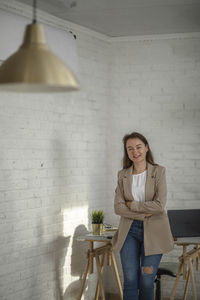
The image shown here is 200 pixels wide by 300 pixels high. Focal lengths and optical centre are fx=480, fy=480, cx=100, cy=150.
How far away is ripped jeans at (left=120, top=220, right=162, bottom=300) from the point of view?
401 centimetres

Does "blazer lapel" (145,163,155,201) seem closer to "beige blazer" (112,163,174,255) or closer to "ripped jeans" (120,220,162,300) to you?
"beige blazer" (112,163,174,255)

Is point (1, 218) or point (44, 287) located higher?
point (1, 218)

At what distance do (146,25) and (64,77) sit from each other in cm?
318

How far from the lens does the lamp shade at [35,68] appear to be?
2.08m

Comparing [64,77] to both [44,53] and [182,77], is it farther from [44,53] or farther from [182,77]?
[182,77]

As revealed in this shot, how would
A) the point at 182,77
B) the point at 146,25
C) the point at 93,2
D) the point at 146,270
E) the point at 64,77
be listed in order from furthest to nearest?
the point at 182,77 → the point at 146,25 → the point at 93,2 → the point at 146,270 → the point at 64,77

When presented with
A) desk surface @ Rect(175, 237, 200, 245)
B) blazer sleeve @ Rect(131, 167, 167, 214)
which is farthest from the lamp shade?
desk surface @ Rect(175, 237, 200, 245)

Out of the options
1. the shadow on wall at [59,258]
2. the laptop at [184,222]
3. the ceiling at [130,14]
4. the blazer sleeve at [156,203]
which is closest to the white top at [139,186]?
the blazer sleeve at [156,203]

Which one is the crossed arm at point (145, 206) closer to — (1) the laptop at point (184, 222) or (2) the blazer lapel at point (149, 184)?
(2) the blazer lapel at point (149, 184)

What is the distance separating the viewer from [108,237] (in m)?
4.48

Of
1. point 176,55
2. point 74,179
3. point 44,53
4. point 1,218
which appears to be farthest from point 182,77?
point 44,53

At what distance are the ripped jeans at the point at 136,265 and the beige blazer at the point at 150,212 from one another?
0.19 feet

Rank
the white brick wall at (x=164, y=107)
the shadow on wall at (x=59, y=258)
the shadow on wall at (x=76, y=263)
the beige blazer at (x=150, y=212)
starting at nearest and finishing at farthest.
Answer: the beige blazer at (x=150, y=212) → the shadow on wall at (x=59, y=258) → the shadow on wall at (x=76, y=263) → the white brick wall at (x=164, y=107)

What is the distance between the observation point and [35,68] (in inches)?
83.0
